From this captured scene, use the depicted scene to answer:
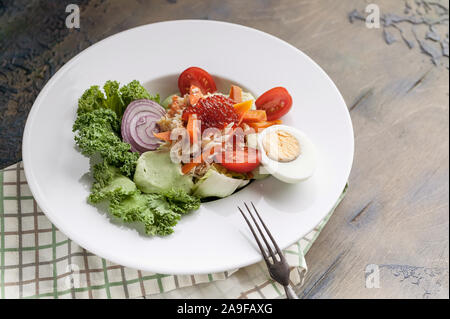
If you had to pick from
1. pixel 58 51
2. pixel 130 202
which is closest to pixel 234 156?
pixel 130 202

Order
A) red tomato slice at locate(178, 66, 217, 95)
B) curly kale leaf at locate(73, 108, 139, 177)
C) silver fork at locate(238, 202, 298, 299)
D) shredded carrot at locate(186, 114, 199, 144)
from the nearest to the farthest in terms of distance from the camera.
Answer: silver fork at locate(238, 202, 298, 299) < curly kale leaf at locate(73, 108, 139, 177) < shredded carrot at locate(186, 114, 199, 144) < red tomato slice at locate(178, 66, 217, 95)

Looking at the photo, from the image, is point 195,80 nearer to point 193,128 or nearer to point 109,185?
point 193,128

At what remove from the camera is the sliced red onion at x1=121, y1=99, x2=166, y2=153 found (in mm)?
2574

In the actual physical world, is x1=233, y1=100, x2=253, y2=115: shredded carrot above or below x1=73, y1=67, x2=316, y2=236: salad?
Answer: above

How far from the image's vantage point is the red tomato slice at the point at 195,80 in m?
2.81

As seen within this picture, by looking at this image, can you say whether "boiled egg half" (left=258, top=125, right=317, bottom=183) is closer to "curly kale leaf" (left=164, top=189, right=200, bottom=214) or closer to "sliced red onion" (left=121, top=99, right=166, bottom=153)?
"curly kale leaf" (left=164, top=189, right=200, bottom=214)

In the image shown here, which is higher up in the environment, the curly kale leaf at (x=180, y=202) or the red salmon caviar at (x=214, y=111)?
the red salmon caviar at (x=214, y=111)

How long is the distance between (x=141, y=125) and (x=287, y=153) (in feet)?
2.71

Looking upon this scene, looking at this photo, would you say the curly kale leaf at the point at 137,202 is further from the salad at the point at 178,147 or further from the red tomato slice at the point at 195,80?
the red tomato slice at the point at 195,80

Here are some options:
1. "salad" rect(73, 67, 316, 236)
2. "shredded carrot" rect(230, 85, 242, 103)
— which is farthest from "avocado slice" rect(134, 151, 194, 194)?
"shredded carrot" rect(230, 85, 242, 103)

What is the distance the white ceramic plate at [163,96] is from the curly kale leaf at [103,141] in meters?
0.09

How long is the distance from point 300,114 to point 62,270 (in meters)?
1.54

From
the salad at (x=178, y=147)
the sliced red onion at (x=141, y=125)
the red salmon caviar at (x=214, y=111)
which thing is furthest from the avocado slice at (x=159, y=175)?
the red salmon caviar at (x=214, y=111)

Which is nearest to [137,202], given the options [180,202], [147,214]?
[147,214]
